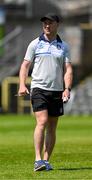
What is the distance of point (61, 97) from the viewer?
15.1m

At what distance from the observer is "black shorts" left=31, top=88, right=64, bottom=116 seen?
14.9 metres

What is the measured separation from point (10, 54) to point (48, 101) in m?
44.9

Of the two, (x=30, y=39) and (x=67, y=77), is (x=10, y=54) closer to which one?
(x=30, y=39)

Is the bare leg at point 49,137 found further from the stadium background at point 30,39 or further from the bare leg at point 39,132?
the stadium background at point 30,39

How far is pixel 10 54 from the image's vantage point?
5978 centimetres

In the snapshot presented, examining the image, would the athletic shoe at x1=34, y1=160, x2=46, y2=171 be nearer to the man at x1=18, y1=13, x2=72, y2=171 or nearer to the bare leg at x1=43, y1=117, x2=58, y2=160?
the man at x1=18, y1=13, x2=72, y2=171

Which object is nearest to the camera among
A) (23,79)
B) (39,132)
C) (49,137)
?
(39,132)

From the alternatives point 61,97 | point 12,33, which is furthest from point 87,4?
point 61,97

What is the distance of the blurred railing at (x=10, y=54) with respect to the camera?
58128 mm

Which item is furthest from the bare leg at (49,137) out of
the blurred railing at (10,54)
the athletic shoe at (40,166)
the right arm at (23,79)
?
the blurred railing at (10,54)

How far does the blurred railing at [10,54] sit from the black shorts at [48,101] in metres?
42.6

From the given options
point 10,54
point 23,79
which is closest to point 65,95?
point 23,79

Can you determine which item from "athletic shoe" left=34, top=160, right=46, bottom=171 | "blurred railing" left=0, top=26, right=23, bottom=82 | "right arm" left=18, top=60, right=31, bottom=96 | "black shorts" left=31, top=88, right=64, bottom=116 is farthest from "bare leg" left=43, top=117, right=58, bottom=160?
"blurred railing" left=0, top=26, right=23, bottom=82

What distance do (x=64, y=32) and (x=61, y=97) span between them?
47241 mm
